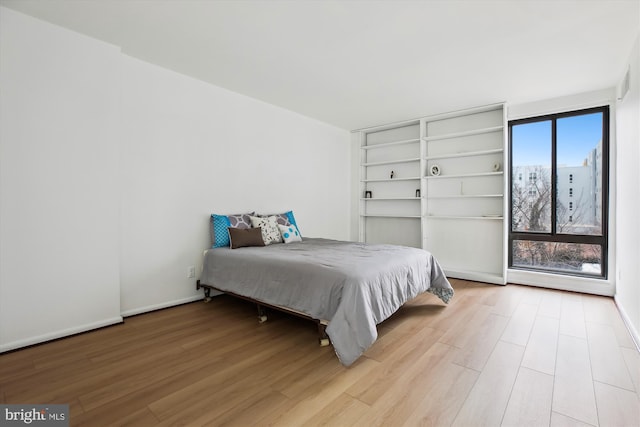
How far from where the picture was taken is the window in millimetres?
3744

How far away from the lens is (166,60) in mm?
2984

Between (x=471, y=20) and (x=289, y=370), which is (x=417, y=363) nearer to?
(x=289, y=370)

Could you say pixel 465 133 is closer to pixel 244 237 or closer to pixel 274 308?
pixel 244 237

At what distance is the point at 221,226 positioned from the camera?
347cm

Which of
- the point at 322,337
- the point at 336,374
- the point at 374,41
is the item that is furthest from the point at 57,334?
the point at 374,41

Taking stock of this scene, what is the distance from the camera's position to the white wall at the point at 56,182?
7.23ft

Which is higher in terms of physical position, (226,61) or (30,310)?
(226,61)

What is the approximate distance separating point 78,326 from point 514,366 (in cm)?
332

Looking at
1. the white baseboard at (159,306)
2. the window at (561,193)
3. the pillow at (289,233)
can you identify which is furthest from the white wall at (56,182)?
the window at (561,193)

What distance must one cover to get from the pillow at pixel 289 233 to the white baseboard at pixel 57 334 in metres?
1.87

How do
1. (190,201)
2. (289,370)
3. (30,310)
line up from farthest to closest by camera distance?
(190,201), (30,310), (289,370)

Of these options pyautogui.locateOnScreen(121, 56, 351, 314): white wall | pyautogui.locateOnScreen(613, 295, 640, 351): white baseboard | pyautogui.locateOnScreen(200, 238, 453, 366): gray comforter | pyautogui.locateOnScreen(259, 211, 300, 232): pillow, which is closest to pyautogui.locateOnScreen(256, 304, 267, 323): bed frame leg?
pyautogui.locateOnScreen(200, 238, 453, 366): gray comforter

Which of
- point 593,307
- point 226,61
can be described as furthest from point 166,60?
point 593,307

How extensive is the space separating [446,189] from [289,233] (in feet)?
8.61
